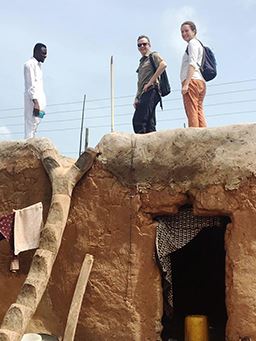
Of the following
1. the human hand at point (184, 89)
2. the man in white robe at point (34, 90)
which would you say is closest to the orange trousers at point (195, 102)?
the human hand at point (184, 89)

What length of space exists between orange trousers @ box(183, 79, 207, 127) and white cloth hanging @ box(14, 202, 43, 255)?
80.7 inches

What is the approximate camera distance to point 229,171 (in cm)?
640

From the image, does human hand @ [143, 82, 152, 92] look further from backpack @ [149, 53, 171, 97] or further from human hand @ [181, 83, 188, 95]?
human hand @ [181, 83, 188, 95]

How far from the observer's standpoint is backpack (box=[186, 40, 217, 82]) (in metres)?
7.14

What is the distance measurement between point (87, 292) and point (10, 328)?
1043 mm

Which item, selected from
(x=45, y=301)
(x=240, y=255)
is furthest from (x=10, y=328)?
(x=240, y=255)

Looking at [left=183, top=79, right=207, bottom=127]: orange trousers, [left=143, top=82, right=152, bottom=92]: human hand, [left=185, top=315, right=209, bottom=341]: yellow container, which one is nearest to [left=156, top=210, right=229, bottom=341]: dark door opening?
[left=185, top=315, right=209, bottom=341]: yellow container

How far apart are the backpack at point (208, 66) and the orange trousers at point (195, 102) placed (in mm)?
133

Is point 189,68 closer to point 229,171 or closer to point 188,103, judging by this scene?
point 188,103

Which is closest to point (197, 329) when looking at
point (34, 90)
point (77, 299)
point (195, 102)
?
point (77, 299)

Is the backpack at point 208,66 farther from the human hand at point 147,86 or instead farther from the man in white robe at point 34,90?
the man in white robe at point 34,90

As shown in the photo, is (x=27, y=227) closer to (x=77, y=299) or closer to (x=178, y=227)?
(x=77, y=299)

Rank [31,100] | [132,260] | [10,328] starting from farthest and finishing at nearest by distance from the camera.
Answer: [31,100] < [132,260] < [10,328]

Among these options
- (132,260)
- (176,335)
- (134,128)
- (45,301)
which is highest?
(134,128)
